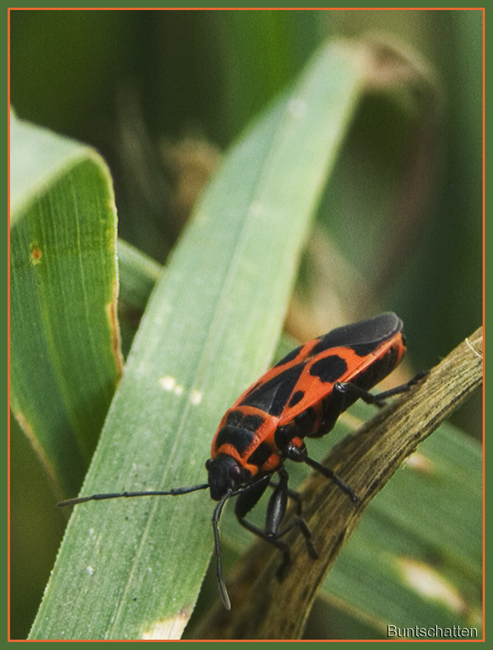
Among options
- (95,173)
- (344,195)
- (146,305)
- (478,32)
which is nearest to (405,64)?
(478,32)

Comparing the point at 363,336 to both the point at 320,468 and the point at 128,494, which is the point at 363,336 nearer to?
the point at 320,468

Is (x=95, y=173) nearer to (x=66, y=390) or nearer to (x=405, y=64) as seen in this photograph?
(x=66, y=390)

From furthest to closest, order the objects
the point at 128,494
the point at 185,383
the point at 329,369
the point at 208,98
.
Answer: the point at 208,98
the point at 329,369
the point at 185,383
the point at 128,494

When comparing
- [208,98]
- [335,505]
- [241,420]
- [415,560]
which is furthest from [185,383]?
[208,98]

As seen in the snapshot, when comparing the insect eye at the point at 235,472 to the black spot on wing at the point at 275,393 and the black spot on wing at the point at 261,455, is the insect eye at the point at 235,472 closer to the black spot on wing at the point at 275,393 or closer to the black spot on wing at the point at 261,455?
the black spot on wing at the point at 261,455

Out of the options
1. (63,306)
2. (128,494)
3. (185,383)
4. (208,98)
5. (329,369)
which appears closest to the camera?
(128,494)
